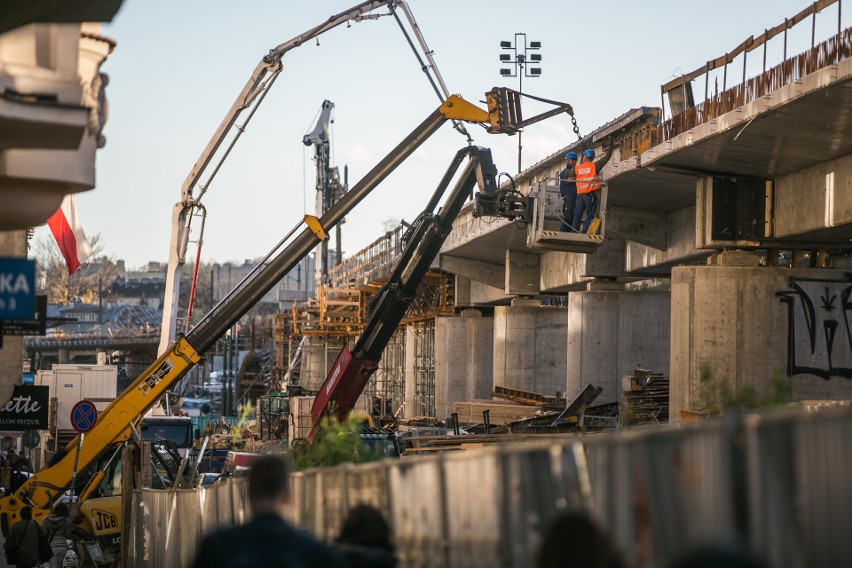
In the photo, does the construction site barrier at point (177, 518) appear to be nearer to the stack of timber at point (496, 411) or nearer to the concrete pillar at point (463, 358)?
the stack of timber at point (496, 411)

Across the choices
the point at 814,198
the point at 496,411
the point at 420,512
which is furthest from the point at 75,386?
the point at 420,512

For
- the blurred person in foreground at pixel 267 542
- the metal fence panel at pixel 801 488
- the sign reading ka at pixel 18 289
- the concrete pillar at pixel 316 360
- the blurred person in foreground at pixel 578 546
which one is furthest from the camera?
the concrete pillar at pixel 316 360

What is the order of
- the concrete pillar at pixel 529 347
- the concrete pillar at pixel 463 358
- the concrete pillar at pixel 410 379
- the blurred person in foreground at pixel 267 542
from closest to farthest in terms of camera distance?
the blurred person in foreground at pixel 267 542
the concrete pillar at pixel 529 347
the concrete pillar at pixel 463 358
the concrete pillar at pixel 410 379

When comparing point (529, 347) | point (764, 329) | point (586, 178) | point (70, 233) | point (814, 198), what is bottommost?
point (529, 347)

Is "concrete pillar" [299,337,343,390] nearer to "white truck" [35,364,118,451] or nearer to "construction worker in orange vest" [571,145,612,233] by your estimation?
"white truck" [35,364,118,451]

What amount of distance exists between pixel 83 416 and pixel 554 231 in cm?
893

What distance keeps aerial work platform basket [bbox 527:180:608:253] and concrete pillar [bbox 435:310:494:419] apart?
33.5 meters

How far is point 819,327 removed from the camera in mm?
25281

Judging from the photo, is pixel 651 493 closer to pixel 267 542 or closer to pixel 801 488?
pixel 801 488

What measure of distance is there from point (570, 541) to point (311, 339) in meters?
77.6

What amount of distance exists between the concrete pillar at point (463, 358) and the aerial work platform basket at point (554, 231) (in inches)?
1319

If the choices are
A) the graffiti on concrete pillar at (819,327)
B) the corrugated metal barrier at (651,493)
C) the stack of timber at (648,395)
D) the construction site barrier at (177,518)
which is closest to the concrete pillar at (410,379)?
the stack of timber at (648,395)

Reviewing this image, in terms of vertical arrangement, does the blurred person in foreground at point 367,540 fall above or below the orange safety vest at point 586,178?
below

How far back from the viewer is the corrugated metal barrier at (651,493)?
4.21 m
